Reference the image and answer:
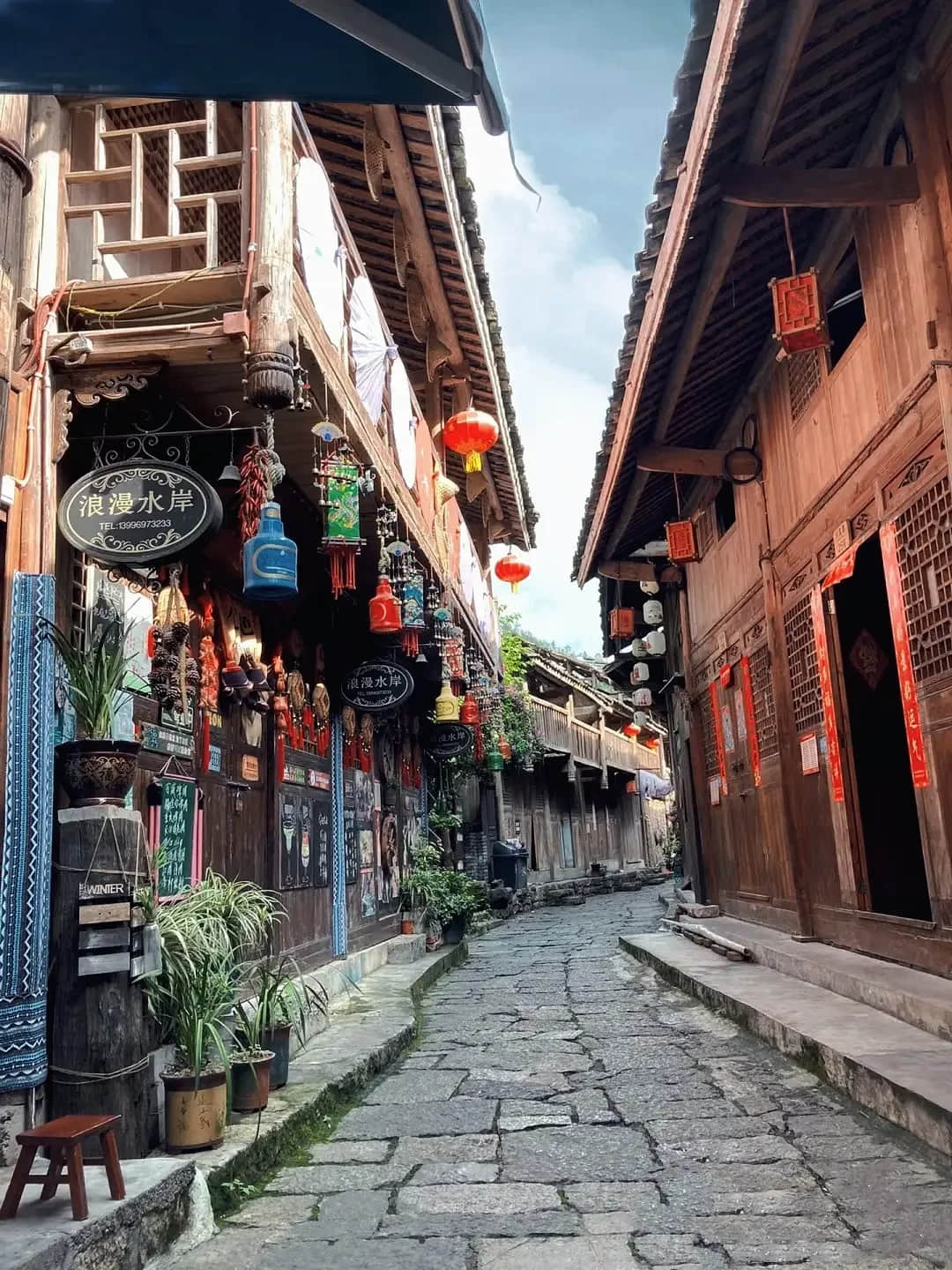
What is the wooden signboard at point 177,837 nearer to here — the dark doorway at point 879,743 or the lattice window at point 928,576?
the lattice window at point 928,576

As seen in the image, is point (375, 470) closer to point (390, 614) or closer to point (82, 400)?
point (390, 614)

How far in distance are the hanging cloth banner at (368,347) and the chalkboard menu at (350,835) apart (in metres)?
5.42

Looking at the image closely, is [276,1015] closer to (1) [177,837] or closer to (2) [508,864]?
(1) [177,837]

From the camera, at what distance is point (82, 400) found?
19.5ft

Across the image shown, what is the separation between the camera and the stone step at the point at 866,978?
21.8 feet

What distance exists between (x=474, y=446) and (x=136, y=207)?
566cm

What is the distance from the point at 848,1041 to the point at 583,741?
82.8 feet

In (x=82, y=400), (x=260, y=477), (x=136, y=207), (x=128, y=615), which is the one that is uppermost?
(x=136, y=207)

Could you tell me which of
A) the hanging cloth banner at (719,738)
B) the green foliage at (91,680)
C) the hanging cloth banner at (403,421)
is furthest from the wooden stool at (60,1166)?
the hanging cloth banner at (719,738)

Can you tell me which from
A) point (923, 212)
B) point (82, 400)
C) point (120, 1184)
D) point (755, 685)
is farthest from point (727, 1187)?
point (755, 685)

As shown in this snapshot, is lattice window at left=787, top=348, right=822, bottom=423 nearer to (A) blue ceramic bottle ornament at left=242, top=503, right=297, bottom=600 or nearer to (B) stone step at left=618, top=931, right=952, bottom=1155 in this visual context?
(B) stone step at left=618, top=931, right=952, bottom=1155

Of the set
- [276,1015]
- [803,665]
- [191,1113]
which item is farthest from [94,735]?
[803,665]

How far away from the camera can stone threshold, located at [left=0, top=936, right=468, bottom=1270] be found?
144 inches

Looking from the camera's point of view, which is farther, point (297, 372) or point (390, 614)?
point (390, 614)
